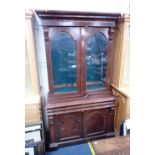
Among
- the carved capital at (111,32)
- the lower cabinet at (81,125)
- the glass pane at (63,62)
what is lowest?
the lower cabinet at (81,125)

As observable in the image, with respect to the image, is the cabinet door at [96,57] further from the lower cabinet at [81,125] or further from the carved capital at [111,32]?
the lower cabinet at [81,125]

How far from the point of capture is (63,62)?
180 cm

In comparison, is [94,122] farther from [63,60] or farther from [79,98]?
[63,60]

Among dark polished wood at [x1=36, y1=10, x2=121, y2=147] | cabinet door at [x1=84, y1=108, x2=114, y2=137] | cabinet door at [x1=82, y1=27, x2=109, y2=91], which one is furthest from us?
cabinet door at [x1=84, y1=108, x2=114, y2=137]

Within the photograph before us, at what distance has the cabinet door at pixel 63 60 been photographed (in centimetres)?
170

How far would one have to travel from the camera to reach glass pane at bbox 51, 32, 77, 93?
1.73 meters

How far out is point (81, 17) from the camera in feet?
5.41

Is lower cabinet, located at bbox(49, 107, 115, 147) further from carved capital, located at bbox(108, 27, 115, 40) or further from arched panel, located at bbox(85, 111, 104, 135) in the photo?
carved capital, located at bbox(108, 27, 115, 40)

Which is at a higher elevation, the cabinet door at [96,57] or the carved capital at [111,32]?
the carved capital at [111,32]

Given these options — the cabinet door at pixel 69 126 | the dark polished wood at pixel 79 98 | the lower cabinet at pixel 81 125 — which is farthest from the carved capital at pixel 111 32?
the cabinet door at pixel 69 126

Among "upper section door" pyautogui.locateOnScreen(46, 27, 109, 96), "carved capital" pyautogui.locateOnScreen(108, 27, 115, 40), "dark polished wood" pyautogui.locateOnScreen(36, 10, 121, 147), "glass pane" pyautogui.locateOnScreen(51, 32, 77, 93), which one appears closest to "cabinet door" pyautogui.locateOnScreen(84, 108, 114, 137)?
"dark polished wood" pyautogui.locateOnScreen(36, 10, 121, 147)

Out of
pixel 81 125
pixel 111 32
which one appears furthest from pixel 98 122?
pixel 111 32
